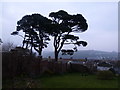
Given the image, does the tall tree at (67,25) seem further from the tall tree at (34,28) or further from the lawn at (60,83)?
the lawn at (60,83)

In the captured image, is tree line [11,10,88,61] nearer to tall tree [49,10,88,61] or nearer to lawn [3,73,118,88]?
tall tree [49,10,88,61]

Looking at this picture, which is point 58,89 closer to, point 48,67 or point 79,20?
point 48,67

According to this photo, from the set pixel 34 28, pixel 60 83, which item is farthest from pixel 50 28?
pixel 60 83

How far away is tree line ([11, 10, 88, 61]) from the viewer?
2186 cm

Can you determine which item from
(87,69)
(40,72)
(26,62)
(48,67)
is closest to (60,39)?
(87,69)

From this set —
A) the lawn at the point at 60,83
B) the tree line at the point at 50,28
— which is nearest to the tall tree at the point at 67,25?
the tree line at the point at 50,28

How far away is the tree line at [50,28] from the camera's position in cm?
2186

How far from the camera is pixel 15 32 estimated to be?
2284 centimetres

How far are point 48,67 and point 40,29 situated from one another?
5663mm

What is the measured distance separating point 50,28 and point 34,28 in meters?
1.78

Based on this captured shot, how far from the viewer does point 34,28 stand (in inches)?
885

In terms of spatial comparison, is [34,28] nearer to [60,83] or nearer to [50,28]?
[50,28]

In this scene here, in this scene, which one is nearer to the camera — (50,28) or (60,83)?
(60,83)

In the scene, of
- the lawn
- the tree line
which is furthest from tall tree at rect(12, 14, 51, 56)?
the lawn
